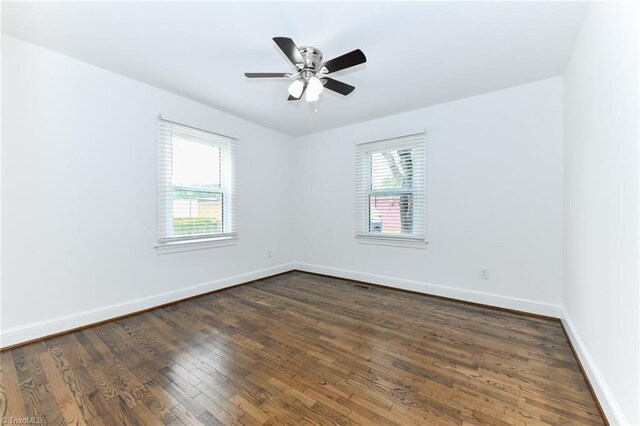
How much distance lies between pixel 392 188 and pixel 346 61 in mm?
2307

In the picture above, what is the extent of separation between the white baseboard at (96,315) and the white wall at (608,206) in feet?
12.5

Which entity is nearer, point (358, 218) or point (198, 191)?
point (198, 191)

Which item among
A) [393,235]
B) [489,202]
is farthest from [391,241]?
[489,202]

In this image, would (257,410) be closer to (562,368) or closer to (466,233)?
(562,368)

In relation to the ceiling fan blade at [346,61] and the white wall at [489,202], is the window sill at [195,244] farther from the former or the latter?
the ceiling fan blade at [346,61]

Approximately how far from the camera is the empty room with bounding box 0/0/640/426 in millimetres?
1548

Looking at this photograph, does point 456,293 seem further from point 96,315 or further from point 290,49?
point 96,315

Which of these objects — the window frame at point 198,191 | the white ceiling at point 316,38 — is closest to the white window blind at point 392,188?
the white ceiling at point 316,38

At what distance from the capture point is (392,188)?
394 centimetres

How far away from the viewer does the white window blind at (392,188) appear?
12.0 ft

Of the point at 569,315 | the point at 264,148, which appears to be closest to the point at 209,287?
the point at 264,148

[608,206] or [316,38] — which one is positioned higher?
[316,38]

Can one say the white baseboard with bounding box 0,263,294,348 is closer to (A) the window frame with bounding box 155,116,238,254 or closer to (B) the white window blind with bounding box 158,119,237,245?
(A) the window frame with bounding box 155,116,238,254

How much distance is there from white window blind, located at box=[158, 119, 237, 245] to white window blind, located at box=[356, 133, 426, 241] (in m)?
2.01
